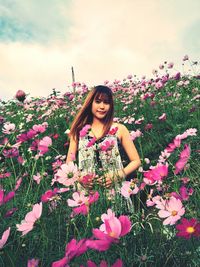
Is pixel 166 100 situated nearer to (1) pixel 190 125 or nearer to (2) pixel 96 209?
(1) pixel 190 125

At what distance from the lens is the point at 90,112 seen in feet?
7.77

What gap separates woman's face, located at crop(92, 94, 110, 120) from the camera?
89.1 inches

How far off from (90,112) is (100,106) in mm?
123

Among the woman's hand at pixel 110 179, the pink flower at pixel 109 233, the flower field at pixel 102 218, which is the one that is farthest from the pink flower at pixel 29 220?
the woman's hand at pixel 110 179

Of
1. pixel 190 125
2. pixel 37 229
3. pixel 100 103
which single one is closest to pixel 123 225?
pixel 37 229

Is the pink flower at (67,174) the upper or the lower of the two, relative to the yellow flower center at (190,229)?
upper

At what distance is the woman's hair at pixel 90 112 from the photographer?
228cm

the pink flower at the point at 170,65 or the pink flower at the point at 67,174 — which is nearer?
the pink flower at the point at 67,174

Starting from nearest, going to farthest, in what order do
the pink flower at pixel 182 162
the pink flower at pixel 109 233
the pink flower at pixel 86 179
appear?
the pink flower at pixel 109 233, the pink flower at pixel 182 162, the pink flower at pixel 86 179

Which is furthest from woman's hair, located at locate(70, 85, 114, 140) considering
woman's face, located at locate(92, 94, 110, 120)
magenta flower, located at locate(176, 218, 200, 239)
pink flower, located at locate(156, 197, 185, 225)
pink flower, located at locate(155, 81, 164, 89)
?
pink flower, located at locate(155, 81, 164, 89)

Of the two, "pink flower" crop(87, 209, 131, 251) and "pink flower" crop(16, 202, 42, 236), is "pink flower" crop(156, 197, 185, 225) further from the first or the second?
"pink flower" crop(16, 202, 42, 236)

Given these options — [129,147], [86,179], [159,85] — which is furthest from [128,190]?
[159,85]

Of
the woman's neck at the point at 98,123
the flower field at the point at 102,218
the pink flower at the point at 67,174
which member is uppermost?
the woman's neck at the point at 98,123

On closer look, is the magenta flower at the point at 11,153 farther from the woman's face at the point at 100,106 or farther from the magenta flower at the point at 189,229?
the magenta flower at the point at 189,229
